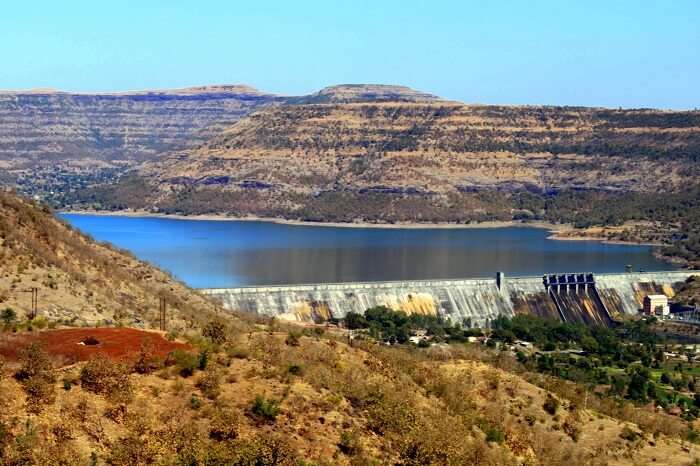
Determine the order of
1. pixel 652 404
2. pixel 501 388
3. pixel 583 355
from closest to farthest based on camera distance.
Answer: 1. pixel 501 388
2. pixel 652 404
3. pixel 583 355

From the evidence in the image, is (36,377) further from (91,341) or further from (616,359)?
(616,359)

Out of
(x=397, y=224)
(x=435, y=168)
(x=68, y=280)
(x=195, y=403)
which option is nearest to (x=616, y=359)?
(x=68, y=280)

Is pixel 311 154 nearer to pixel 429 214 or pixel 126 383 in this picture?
pixel 429 214

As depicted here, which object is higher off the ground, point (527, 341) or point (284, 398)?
point (284, 398)

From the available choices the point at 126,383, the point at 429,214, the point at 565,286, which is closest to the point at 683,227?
the point at 429,214

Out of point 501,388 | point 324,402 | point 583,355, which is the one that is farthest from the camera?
point 583,355

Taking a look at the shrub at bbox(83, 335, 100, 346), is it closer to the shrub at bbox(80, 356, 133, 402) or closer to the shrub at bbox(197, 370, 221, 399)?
Answer: the shrub at bbox(80, 356, 133, 402)
